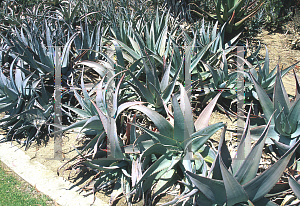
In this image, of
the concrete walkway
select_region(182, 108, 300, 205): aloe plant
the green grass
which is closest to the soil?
the concrete walkway

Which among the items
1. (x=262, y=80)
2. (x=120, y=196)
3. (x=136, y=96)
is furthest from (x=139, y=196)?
(x=262, y=80)

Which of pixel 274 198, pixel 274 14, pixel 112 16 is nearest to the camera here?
pixel 274 198

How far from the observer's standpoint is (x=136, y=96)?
3.13m

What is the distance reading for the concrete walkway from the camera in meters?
2.43

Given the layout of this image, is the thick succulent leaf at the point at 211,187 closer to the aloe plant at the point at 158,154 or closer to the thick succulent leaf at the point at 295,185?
the aloe plant at the point at 158,154

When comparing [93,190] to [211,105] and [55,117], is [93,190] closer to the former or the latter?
[55,117]

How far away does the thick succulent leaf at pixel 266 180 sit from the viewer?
173cm

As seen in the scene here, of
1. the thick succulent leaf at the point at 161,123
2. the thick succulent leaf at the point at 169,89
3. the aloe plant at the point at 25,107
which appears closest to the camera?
the thick succulent leaf at the point at 161,123

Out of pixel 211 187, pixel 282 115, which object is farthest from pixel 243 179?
pixel 282 115

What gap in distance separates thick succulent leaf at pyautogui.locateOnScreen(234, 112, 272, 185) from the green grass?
5.63ft

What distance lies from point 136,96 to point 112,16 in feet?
6.66

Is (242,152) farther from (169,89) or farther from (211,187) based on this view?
(169,89)

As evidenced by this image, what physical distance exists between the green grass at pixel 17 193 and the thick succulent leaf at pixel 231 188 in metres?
1.62

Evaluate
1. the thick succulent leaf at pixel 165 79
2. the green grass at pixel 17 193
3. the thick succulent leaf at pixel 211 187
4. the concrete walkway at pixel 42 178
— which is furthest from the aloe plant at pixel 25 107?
the thick succulent leaf at pixel 211 187
